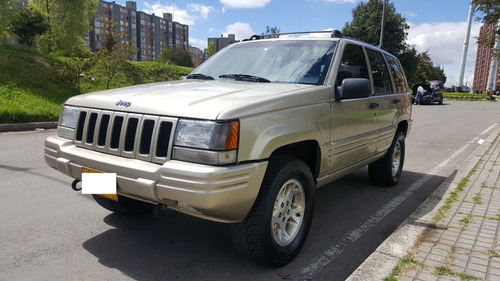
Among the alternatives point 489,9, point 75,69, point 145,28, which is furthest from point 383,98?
point 145,28

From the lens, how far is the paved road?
113 inches

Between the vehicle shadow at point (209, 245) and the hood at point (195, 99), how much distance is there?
120 centimetres

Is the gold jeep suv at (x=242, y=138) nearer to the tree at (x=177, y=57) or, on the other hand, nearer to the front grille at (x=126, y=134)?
the front grille at (x=126, y=134)

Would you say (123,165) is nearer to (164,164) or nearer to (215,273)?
(164,164)

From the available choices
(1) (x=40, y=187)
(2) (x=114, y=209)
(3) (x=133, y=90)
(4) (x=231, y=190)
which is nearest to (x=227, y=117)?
(4) (x=231, y=190)

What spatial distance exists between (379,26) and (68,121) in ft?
136

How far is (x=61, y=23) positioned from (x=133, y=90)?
2769 centimetres

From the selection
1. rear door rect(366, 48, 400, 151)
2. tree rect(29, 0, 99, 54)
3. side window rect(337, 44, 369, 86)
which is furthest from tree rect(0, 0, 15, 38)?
side window rect(337, 44, 369, 86)

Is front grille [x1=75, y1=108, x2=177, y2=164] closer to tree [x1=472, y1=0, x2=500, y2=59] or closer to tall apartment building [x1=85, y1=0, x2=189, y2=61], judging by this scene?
tree [x1=472, y1=0, x2=500, y2=59]

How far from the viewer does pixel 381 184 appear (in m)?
5.50

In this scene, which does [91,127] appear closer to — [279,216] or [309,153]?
[279,216]

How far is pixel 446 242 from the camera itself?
3.19 meters

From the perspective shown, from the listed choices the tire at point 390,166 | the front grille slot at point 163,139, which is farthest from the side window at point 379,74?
the front grille slot at point 163,139

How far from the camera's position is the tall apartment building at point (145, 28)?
392 ft
